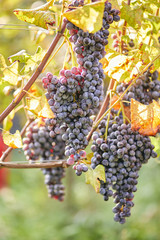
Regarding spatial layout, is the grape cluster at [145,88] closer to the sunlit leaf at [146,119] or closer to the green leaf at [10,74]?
the sunlit leaf at [146,119]

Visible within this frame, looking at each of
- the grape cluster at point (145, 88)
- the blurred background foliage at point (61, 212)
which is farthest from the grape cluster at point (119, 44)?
the blurred background foliage at point (61, 212)

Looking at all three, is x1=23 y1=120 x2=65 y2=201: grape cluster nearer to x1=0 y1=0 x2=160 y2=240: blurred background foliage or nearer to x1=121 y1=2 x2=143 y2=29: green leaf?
x1=121 y1=2 x2=143 y2=29: green leaf

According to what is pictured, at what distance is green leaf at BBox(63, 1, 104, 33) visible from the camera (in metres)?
0.55

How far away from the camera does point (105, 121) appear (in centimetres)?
77

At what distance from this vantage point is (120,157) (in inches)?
28.1

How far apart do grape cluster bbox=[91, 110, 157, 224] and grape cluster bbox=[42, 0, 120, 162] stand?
0.07 m

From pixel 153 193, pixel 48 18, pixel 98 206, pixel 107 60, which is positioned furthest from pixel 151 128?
pixel 98 206

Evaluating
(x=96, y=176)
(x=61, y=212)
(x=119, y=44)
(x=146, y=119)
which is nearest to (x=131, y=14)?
(x=119, y=44)

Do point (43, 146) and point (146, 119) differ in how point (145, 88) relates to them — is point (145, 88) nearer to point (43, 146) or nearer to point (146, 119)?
point (146, 119)

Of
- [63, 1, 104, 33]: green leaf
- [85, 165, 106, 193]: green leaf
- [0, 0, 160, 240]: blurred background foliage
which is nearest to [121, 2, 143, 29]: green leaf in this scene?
[63, 1, 104, 33]: green leaf

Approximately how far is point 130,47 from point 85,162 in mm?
351

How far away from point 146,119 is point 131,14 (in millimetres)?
246

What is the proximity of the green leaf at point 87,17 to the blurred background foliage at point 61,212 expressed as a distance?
1.05 m

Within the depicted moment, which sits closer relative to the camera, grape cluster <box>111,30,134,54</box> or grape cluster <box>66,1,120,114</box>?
grape cluster <box>66,1,120,114</box>
